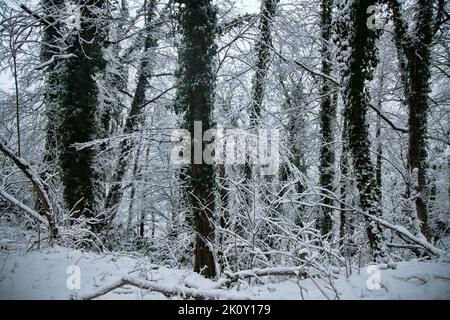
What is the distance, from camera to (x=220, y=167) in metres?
7.64

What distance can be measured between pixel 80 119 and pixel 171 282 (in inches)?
247

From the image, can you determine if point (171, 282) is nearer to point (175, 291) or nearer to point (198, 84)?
point (175, 291)

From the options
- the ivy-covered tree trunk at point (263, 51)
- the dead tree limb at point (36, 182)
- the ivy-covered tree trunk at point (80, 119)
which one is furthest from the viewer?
the ivy-covered tree trunk at point (263, 51)

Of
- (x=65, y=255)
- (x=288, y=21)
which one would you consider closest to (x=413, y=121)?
(x=288, y=21)

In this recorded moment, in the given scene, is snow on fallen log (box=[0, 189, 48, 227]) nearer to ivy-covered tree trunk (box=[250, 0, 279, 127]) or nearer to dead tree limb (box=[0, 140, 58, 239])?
dead tree limb (box=[0, 140, 58, 239])

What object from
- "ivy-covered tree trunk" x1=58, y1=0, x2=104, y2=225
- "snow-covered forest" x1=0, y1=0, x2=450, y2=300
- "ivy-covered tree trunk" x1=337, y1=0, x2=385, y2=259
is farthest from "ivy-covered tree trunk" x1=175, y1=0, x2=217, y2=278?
"ivy-covered tree trunk" x1=58, y1=0, x2=104, y2=225

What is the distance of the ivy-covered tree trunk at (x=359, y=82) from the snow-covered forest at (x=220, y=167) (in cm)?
3

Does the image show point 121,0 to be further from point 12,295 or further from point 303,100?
point 12,295

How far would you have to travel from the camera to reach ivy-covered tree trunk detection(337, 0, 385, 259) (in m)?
6.49

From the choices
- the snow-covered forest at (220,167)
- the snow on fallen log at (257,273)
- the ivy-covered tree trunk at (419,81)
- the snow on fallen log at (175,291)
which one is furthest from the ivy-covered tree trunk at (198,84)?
the ivy-covered tree trunk at (419,81)

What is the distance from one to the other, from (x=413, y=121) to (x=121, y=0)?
9.96 meters

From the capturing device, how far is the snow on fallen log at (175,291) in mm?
2729

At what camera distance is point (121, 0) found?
441 inches

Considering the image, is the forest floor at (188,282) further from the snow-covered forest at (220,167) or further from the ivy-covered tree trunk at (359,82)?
the ivy-covered tree trunk at (359,82)
